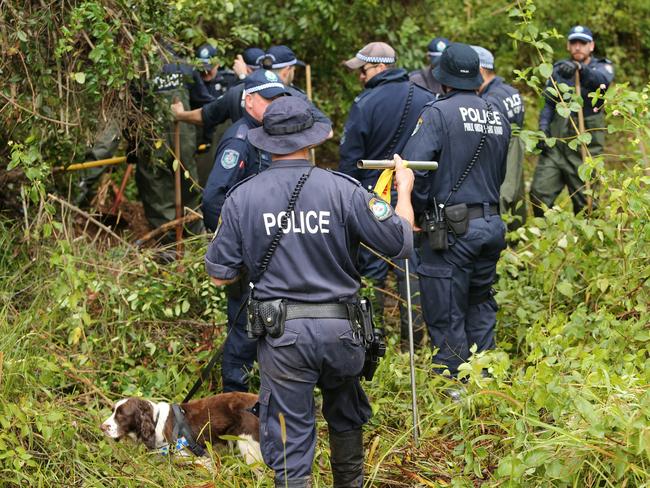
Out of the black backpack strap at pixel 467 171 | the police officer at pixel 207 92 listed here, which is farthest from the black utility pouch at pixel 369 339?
the police officer at pixel 207 92

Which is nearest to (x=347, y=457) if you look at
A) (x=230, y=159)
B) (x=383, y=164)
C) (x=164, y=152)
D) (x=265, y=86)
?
(x=383, y=164)

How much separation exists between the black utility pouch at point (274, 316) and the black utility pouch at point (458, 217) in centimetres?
169

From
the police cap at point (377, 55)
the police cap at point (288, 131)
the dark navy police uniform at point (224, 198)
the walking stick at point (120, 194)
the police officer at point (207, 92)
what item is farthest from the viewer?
the walking stick at point (120, 194)

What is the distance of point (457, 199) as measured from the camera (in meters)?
5.36

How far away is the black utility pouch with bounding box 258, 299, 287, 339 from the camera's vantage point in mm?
3879

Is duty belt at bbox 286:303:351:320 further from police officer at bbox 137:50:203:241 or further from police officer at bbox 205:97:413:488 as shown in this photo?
police officer at bbox 137:50:203:241

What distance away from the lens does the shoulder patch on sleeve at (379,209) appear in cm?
392

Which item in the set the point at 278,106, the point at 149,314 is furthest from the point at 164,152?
the point at 278,106

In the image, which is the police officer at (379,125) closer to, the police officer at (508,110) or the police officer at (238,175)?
the police officer at (508,110)

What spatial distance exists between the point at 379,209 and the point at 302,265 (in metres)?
0.40

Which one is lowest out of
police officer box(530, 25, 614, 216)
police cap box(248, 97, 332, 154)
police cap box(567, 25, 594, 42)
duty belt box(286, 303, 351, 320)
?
police officer box(530, 25, 614, 216)

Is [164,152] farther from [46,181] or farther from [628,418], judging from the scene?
[628,418]

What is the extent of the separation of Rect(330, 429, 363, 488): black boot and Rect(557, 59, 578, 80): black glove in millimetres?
4879

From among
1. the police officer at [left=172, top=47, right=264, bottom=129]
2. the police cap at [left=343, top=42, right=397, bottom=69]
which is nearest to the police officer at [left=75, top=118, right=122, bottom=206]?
the police officer at [left=172, top=47, right=264, bottom=129]
